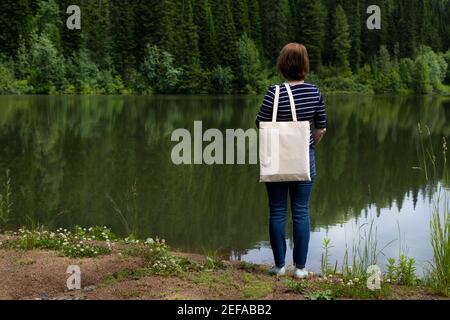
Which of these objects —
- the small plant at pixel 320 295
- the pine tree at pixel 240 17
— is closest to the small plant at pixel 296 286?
the small plant at pixel 320 295

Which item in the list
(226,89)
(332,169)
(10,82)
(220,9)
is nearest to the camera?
(332,169)

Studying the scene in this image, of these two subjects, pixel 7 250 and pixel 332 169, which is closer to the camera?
pixel 7 250

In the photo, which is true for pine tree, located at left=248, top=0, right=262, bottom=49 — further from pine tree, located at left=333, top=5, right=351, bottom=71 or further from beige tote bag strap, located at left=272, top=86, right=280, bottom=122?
beige tote bag strap, located at left=272, top=86, right=280, bottom=122

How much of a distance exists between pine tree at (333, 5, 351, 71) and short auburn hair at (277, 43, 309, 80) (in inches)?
3501

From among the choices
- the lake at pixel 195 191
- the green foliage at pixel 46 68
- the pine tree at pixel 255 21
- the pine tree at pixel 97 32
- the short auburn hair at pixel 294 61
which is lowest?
the lake at pixel 195 191

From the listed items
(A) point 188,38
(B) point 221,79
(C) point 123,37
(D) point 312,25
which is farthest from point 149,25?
(D) point 312,25

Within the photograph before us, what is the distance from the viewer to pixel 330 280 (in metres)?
6.02

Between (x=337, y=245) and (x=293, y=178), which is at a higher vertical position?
(x=293, y=178)

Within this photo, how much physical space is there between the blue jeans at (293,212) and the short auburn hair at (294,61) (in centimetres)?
77

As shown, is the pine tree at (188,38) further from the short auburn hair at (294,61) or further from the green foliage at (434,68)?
the short auburn hair at (294,61)

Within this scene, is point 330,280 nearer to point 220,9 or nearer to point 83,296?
point 83,296

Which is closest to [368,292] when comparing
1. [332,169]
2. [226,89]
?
[332,169]

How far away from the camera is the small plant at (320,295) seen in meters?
5.12

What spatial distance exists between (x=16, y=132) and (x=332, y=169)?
45.2 ft
